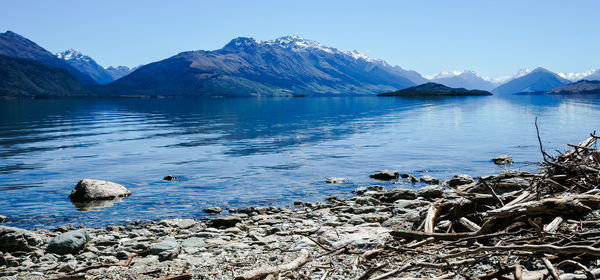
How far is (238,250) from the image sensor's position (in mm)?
12344

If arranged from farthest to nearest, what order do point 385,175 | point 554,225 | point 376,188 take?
1. point 385,175
2. point 376,188
3. point 554,225

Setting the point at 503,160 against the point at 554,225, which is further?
the point at 503,160

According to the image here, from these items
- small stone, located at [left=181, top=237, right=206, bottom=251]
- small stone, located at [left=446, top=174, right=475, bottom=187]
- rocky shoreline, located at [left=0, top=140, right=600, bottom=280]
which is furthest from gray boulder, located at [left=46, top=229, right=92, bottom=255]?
small stone, located at [left=446, top=174, right=475, bottom=187]

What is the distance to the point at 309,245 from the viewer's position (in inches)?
440

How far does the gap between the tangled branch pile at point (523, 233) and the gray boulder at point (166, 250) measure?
19.7ft

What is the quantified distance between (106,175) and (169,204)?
9.87m

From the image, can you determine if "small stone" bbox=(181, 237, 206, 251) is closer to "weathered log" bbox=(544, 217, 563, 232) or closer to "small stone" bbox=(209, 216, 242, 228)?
"small stone" bbox=(209, 216, 242, 228)

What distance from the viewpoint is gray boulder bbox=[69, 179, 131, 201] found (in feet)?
70.5

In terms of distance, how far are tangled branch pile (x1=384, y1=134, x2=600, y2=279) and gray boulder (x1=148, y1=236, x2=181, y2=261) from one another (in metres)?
6.01

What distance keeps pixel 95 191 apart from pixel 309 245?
1447cm

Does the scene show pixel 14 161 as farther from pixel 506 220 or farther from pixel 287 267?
pixel 506 220

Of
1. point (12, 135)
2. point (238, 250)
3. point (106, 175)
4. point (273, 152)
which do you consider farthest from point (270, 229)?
point (12, 135)

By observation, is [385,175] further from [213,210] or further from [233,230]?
[233,230]

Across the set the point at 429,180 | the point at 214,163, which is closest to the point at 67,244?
the point at 429,180
